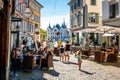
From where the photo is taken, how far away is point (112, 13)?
35125 millimetres

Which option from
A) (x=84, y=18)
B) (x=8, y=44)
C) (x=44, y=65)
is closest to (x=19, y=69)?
(x=44, y=65)

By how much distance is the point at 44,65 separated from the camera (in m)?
15.8

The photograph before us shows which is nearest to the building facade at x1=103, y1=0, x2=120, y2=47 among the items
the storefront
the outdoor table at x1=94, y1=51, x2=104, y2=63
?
the outdoor table at x1=94, y1=51, x2=104, y2=63

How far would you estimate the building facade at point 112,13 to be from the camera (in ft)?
111

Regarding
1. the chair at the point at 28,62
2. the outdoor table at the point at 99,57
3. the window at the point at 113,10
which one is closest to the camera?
the chair at the point at 28,62

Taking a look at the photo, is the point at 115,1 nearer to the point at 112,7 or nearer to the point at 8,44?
the point at 112,7

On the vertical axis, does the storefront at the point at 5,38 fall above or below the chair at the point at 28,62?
above

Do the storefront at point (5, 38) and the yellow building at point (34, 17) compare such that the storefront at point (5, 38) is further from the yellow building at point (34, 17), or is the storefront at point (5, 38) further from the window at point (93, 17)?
the yellow building at point (34, 17)

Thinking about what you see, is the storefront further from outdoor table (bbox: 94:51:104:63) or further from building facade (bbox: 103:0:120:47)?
building facade (bbox: 103:0:120:47)

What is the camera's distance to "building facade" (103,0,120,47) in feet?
111

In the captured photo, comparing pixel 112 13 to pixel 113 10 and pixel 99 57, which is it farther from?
pixel 99 57

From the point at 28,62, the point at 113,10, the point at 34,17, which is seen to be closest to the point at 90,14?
the point at 113,10

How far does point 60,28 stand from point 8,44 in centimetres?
14523

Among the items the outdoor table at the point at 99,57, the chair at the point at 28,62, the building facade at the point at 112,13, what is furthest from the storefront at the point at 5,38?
the building facade at the point at 112,13
